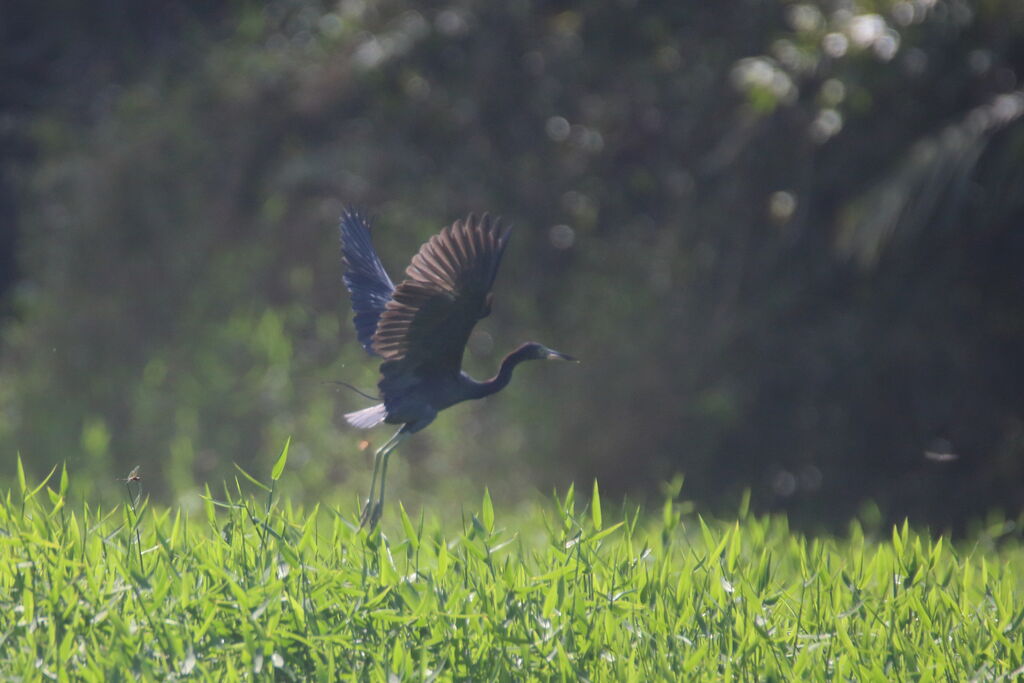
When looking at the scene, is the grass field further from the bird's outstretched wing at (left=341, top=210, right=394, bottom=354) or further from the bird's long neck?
the bird's outstretched wing at (left=341, top=210, right=394, bottom=354)

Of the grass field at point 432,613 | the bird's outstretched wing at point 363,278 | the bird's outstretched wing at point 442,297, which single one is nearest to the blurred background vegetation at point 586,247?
the bird's outstretched wing at point 363,278

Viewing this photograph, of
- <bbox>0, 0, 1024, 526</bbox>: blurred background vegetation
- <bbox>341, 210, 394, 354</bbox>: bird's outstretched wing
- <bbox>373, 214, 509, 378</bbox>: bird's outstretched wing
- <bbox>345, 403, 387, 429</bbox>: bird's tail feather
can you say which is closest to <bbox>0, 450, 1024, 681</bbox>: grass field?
<bbox>345, 403, 387, 429</bbox>: bird's tail feather

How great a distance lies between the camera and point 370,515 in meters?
3.54

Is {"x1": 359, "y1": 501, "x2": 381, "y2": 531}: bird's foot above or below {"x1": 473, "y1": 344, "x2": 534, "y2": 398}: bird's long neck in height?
below

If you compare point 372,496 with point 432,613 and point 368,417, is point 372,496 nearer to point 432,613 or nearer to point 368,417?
point 368,417

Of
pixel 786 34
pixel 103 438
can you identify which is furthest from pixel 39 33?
pixel 786 34

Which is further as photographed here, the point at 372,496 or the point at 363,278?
the point at 363,278

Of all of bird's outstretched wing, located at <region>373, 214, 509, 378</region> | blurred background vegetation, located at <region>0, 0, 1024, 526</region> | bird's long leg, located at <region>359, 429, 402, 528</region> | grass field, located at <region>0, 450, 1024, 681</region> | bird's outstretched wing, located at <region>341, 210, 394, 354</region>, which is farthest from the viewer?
blurred background vegetation, located at <region>0, 0, 1024, 526</region>

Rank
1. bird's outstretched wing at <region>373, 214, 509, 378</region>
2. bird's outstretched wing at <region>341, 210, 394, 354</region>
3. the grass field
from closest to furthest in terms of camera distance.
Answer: the grass field, bird's outstretched wing at <region>373, 214, 509, 378</region>, bird's outstretched wing at <region>341, 210, 394, 354</region>

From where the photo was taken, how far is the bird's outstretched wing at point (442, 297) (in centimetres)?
333

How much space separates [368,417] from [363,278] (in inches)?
18.3

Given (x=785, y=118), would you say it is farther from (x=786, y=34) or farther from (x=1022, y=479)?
(x=1022, y=479)

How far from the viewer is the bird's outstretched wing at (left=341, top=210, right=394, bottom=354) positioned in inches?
149

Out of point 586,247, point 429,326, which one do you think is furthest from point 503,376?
point 586,247
